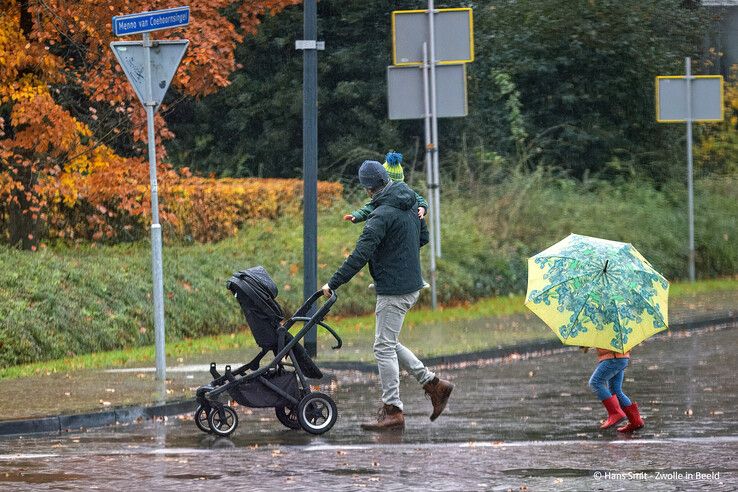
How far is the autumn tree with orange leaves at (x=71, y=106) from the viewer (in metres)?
19.6

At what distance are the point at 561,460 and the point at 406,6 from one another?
22758 mm

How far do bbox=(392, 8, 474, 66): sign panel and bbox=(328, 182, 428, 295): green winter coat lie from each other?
9.78 meters

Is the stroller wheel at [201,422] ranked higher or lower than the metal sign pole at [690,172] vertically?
lower

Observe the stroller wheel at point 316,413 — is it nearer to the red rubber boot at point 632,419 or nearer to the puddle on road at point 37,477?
the red rubber boot at point 632,419

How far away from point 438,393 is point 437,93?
9942mm

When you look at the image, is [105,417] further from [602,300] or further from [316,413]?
[602,300]

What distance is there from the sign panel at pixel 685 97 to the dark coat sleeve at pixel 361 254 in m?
15.3

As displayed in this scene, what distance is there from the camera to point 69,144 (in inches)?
794

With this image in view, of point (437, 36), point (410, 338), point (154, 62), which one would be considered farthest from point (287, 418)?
point (437, 36)

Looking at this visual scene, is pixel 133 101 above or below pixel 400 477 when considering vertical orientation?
above

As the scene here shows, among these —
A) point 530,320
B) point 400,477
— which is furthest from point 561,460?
point 530,320

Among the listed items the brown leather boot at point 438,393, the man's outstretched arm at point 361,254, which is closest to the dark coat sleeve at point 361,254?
the man's outstretched arm at point 361,254

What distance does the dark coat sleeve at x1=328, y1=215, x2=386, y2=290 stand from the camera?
1112 cm

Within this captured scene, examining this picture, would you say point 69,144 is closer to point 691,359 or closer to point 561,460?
point 691,359
